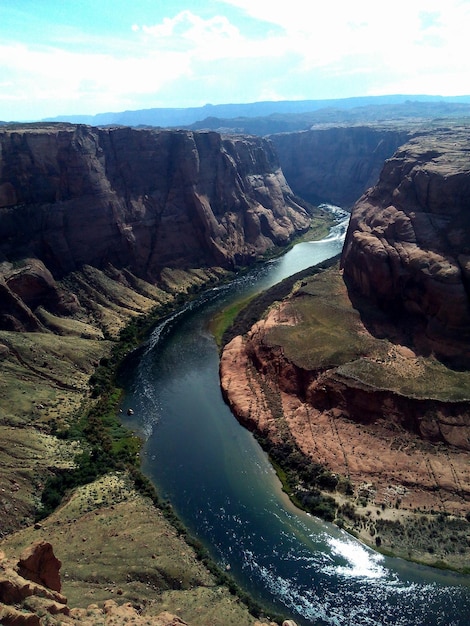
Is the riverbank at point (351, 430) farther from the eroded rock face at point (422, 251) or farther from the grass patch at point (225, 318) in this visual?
the grass patch at point (225, 318)

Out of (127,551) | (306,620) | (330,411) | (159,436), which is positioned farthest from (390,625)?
(159,436)

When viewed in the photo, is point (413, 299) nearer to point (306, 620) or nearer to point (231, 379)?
point (231, 379)

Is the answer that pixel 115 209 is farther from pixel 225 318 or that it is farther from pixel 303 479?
pixel 303 479

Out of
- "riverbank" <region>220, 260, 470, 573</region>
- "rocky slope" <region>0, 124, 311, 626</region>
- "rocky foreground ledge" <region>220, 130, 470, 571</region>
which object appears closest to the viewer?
"rocky slope" <region>0, 124, 311, 626</region>

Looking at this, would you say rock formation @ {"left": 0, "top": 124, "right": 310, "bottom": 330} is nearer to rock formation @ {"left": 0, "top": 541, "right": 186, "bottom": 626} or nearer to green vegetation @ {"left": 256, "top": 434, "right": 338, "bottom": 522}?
green vegetation @ {"left": 256, "top": 434, "right": 338, "bottom": 522}

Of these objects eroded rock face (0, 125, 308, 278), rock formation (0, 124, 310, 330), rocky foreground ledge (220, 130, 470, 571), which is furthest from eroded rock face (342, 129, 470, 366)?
rock formation (0, 124, 310, 330)

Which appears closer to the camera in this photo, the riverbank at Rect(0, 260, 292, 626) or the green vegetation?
the riverbank at Rect(0, 260, 292, 626)
